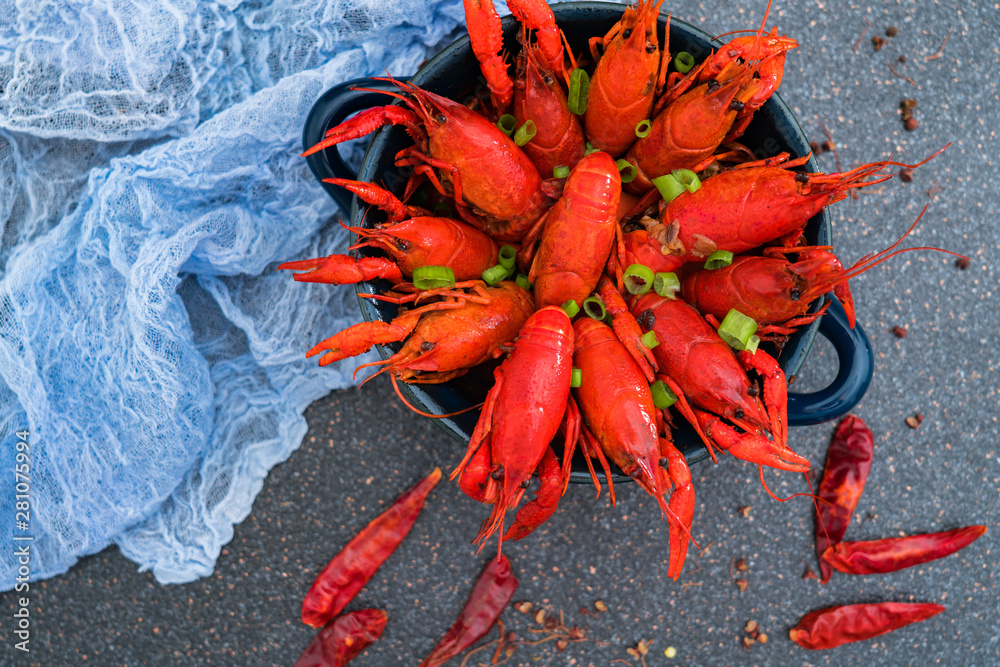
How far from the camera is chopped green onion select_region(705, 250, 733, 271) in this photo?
39.5 inches

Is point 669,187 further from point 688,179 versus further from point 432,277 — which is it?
point 432,277

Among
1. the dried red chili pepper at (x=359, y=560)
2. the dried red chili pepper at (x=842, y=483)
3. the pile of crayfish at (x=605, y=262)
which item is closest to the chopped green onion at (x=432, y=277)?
the pile of crayfish at (x=605, y=262)

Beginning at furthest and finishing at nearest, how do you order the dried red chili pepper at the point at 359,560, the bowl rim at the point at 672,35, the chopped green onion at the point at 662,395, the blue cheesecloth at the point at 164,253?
the dried red chili pepper at the point at 359,560 → the blue cheesecloth at the point at 164,253 → the chopped green onion at the point at 662,395 → the bowl rim at the point at 672,35

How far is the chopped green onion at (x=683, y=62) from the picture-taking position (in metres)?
0.99

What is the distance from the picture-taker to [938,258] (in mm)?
1489

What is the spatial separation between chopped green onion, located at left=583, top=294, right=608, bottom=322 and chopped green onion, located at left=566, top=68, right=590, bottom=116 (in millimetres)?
336

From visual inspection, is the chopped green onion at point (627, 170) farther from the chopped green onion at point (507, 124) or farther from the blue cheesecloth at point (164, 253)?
the blue cheesecloth at point (164, 253)

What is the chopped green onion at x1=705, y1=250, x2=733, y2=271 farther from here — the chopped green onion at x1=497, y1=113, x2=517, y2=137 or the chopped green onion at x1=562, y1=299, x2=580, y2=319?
the chopped green onion at x1=497, y1=113, x2=517, y2=137

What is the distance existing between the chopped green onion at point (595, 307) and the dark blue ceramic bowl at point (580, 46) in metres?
0.25

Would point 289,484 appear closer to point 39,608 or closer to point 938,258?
point 39,608

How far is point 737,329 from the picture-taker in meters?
0.98

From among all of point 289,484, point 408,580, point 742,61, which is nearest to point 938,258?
point 742,61

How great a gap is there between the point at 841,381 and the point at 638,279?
364mm

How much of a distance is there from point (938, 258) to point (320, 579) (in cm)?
171
